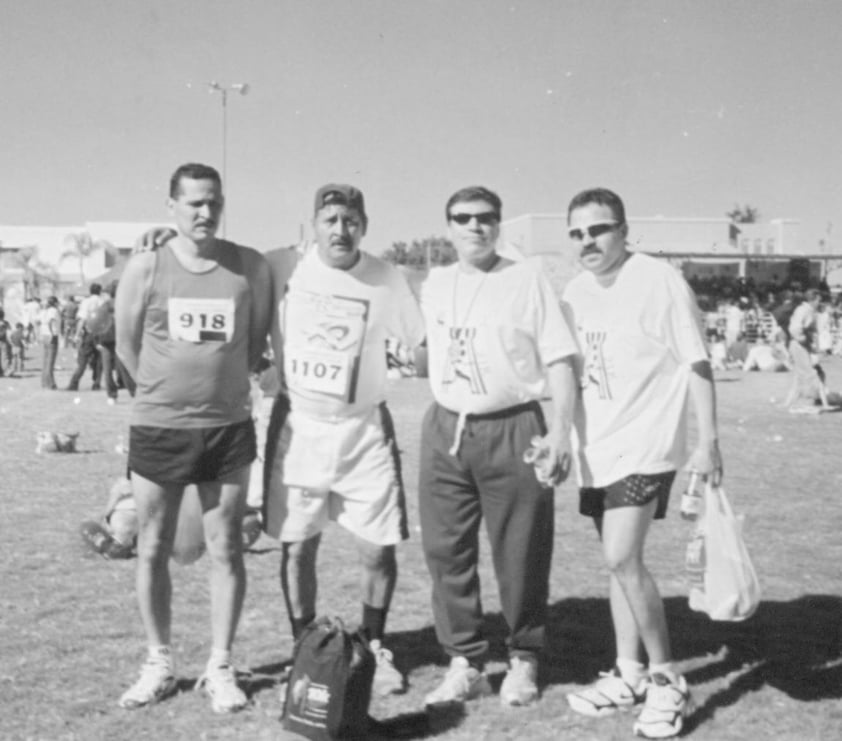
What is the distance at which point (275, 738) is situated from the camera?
12.7 feet

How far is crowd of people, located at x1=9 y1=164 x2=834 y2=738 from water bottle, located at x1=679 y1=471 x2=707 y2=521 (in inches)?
3.2

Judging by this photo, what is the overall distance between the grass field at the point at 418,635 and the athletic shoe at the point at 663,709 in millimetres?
80

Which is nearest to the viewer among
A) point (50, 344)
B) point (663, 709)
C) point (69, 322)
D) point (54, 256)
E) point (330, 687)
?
point (330, 687)

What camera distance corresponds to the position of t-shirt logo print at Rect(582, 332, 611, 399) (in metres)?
4.01

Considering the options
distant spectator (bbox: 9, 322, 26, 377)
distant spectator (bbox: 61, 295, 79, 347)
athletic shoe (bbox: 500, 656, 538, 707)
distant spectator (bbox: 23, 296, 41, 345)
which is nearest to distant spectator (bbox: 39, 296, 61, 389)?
distant spectator (bbox: 9, 322, 26, 377)

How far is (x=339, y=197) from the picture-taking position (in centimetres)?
415

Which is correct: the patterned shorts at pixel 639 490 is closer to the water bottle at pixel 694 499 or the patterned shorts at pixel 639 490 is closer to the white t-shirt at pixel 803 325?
the water bottle at pixel 694 499

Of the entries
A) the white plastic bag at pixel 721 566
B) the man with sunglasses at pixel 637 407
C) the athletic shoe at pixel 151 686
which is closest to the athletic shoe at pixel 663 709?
the man with sunglasses at pixel 637 407

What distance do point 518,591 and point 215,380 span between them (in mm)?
1473

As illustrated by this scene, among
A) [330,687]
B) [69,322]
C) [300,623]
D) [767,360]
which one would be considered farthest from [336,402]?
[69,322]

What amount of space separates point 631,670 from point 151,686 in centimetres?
193

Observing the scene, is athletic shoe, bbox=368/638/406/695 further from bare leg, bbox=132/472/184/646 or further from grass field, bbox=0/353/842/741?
bare leg, bbox=132/472/184/646

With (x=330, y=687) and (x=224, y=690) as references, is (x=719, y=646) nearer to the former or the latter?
(x=330, y=687)

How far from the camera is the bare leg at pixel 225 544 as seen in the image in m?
4.15
